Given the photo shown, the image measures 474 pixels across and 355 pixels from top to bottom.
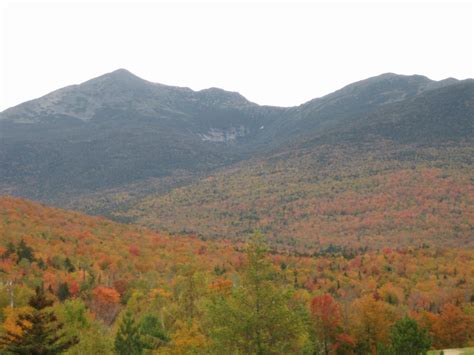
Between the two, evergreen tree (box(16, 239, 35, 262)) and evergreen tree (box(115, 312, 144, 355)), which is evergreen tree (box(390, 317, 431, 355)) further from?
evergreen tree (box(16, 239, 35, 262))

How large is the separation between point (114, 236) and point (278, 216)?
63035mm

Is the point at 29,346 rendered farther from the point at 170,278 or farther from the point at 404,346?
the point at 170,278

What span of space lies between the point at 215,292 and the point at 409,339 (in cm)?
1766

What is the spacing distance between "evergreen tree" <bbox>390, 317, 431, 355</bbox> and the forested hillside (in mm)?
105

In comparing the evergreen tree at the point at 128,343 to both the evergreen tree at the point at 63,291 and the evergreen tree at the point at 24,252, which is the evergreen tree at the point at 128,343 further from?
the evergreen tree at the point at 24,252

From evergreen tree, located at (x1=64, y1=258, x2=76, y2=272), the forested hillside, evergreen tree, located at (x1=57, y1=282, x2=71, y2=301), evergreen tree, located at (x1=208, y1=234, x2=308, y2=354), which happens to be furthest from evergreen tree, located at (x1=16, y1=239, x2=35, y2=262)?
evergreen tree, located at (x1=208, y1=234, x2=308, y2=354)

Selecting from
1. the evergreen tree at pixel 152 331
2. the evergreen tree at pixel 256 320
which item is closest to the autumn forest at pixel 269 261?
the evergreen tree at pixel 256 320

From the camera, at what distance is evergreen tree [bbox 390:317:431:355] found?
41.0 metres

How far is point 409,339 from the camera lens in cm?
4178

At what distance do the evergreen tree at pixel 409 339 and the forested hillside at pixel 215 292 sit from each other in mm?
105

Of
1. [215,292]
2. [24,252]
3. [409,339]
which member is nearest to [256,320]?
[215,292]

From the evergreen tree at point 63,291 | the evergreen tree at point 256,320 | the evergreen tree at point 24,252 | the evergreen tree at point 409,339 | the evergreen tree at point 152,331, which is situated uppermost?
the evergreen tree at point 256,320

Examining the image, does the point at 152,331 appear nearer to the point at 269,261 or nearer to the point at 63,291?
the point at 63,291

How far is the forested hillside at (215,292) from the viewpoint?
20.6m
